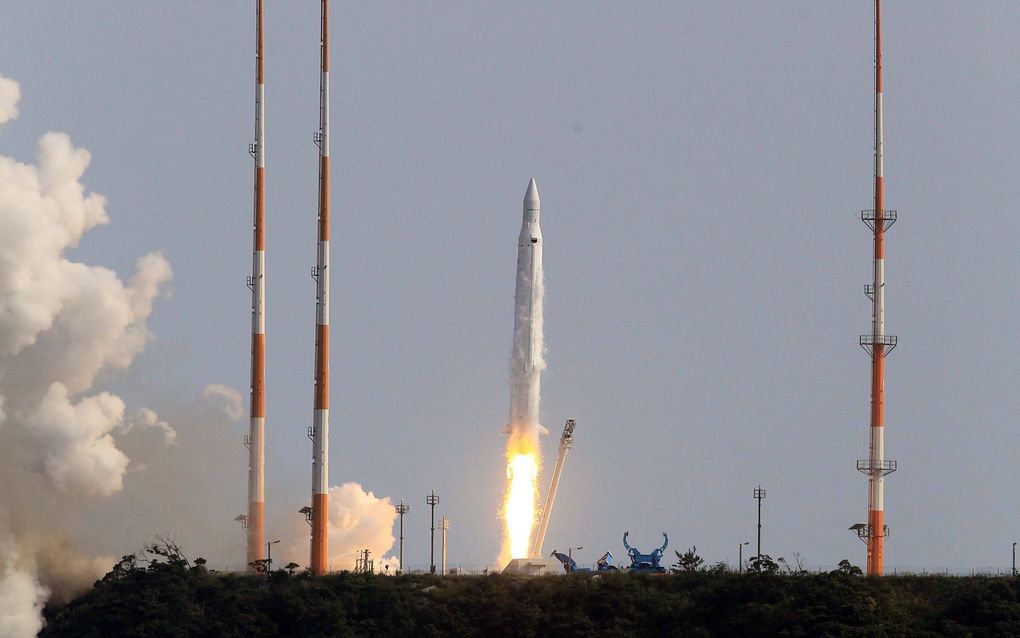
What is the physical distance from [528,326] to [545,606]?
1936 cm

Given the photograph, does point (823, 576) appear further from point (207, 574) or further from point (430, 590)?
point (207, 574)

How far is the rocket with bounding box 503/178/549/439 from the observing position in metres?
166

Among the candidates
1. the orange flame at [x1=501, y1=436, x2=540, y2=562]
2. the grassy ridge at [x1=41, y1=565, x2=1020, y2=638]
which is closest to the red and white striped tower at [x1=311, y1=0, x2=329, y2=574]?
the grassy ridge at [x1=41, y1=565, x2=1020, y2=638]

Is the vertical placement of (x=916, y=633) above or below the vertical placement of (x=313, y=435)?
below

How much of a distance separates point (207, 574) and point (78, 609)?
25.4ft

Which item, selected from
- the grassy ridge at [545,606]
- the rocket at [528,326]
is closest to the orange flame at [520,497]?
the rocket at [528,326]

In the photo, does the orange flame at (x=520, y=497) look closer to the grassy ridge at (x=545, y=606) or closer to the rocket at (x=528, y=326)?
the rocket at (x=528, y=326)

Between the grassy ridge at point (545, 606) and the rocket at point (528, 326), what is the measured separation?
12.3m

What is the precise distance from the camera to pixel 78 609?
157 meters

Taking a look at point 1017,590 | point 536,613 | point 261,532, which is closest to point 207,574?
point 261,532

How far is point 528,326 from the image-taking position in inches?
6575

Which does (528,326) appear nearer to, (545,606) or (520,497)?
(520,497)

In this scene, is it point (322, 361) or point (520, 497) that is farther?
point (520, 497)

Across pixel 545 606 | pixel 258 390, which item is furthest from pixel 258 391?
pixel 545 606
